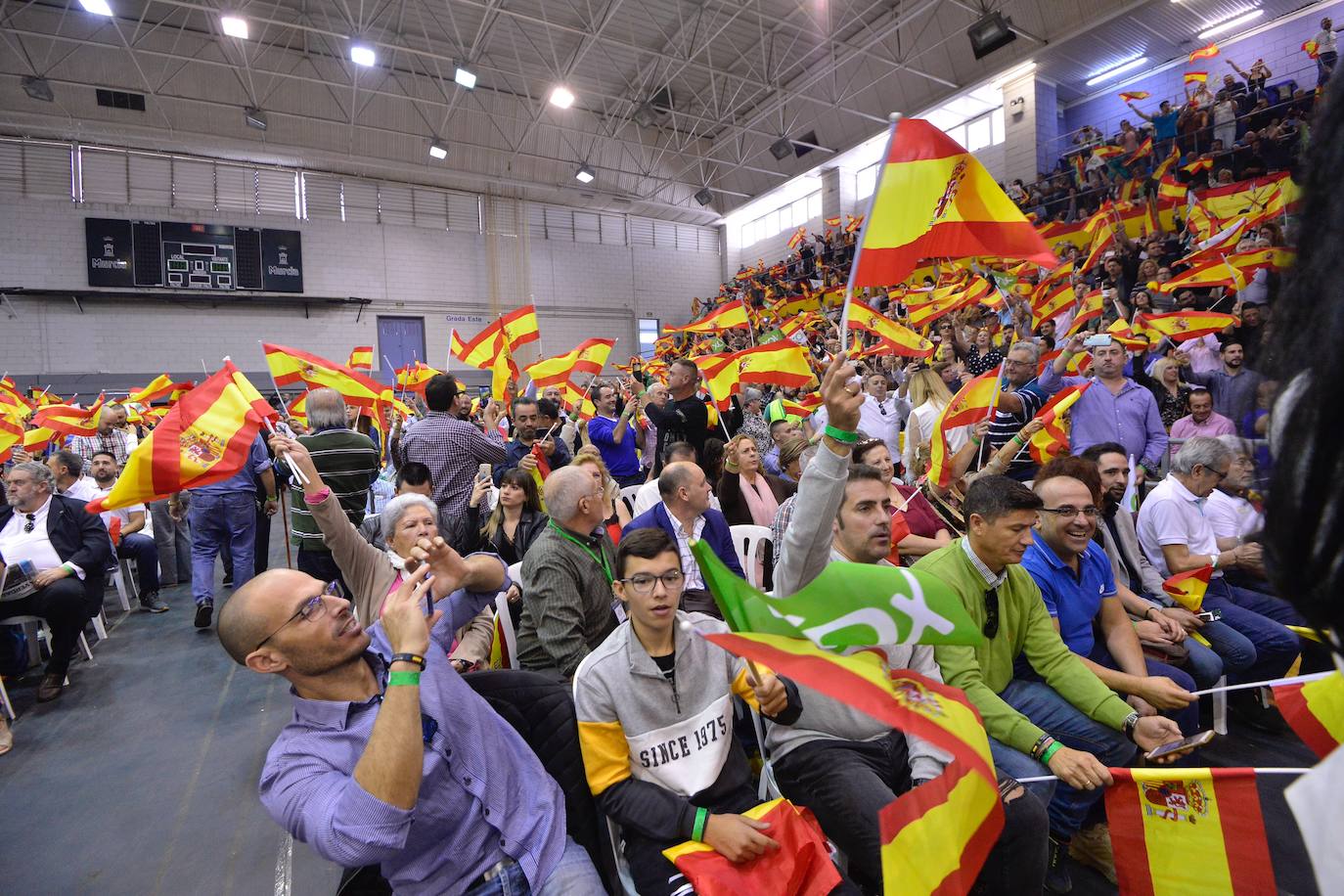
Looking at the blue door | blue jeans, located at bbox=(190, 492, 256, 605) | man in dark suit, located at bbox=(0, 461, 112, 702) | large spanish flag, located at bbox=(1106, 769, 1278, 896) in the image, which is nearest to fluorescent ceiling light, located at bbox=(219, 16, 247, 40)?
the blue door

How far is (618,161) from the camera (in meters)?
18.4

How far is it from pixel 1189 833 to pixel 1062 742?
50 centimetres

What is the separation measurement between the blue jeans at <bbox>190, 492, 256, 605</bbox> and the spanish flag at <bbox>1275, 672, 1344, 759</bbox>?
5568mm

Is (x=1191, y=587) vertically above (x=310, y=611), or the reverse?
(x=310, y=611)

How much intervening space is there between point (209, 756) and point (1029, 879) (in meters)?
3.46

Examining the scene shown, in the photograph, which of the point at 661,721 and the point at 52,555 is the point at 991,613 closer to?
the point at 661,721

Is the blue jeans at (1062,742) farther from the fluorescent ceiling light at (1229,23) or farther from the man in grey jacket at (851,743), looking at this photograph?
the fluorescent ceiling light at (1229,23)

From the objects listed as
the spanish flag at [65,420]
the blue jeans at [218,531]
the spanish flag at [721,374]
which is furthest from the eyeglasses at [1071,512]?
the spanish flag at [65,420]

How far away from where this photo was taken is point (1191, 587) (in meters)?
2.93

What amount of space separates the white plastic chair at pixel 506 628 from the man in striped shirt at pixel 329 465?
1.43 metres

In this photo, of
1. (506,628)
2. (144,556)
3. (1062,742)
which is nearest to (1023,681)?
(1062,742)

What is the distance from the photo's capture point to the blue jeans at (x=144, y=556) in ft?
17.5

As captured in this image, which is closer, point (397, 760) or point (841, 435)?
point (397, 760)

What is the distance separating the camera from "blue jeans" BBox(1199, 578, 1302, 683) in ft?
9.18
